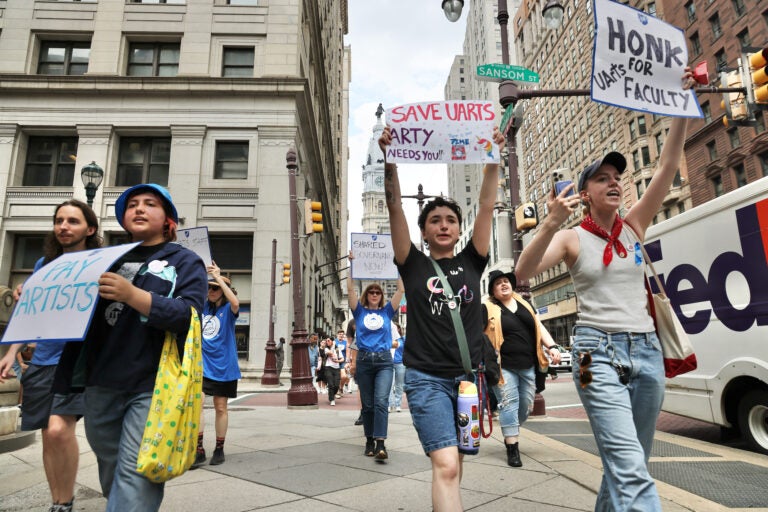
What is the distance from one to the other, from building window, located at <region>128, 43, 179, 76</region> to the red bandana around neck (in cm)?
2348

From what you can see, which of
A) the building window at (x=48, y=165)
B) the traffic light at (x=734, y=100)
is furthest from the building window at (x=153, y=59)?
the traffic light at (x=734, y=100)

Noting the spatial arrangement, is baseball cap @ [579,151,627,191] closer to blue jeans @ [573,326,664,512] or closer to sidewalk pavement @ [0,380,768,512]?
blue jeans @ [573,326,664,512]

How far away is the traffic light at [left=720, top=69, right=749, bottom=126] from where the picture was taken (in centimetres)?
998

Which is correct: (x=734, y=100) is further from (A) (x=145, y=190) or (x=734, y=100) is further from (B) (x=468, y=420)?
(A) (x=145, y=190)

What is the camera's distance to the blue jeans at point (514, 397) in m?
5.78

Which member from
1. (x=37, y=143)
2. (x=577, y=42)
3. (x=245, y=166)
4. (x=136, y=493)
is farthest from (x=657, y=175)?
(x=577, y=42)

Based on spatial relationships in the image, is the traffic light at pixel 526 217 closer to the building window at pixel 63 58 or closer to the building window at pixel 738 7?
the building window at pixel 63 58

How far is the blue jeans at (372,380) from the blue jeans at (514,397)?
4.24ft

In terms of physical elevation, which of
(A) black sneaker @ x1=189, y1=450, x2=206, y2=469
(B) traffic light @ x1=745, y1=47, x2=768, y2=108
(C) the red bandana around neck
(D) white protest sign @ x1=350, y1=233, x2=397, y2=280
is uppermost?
(B) traffic light @ x1=745, y1=47, x2=768, y2=108

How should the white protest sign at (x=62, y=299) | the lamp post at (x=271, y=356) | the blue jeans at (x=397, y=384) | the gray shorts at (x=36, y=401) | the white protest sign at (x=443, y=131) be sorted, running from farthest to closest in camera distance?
the lamp post at (x=271, y=356) → the blue jeans at (x=397, y=384) → the white protest sign at (x=443, y=131) → the gray shorts at (x=36, y=401) → the white protest sign at (x=62, y=299)

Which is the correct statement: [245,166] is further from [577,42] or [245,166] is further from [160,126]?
[577,42]

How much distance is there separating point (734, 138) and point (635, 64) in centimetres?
3767

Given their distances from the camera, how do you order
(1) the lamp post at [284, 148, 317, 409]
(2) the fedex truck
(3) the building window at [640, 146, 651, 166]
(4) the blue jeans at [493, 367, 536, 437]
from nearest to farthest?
(4) the blue jeans at [493, 367, 536, 437]
(2) the fedex truck
(1) the lamp post at [284, 148, 317, 409]
(3) the building window at [640, 146, 651, 166]

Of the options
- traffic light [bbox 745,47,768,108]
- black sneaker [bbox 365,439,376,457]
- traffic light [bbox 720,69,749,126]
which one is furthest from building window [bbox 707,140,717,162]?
black sneaker [bbox 365,439,376,457]
